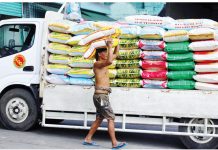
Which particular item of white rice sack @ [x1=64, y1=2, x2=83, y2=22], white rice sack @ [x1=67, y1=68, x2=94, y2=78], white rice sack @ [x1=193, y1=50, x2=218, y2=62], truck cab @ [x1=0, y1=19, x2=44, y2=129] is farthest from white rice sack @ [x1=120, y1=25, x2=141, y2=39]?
truck cab @ [x1=0, y1=19, x2=44, y2=129]

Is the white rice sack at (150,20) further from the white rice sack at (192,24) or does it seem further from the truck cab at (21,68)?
the truck cab at (21,68)

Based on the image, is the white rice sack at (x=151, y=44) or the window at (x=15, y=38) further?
the window at (x=15, y=38)

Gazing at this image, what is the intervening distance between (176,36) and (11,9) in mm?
9059

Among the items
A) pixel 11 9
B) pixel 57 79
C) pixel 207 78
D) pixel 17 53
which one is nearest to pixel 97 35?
pixel 57 79

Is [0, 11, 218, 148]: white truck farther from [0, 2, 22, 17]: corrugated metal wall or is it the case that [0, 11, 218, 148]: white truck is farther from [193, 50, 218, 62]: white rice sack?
[0, 2, 22, 17]: corrugated metal wall

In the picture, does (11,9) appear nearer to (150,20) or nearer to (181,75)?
(150,20)

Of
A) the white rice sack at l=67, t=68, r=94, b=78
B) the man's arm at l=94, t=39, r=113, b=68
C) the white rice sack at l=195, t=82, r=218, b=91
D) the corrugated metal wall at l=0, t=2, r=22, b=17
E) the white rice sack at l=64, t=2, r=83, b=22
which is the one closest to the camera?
the man's arm at l=94, t=39, r=113, b=68

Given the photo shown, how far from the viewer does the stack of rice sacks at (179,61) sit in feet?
21.5

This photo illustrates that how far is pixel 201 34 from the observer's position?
21.1ft

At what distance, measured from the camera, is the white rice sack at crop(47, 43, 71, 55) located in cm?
707

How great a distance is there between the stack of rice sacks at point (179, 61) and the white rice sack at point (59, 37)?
65.8 inches

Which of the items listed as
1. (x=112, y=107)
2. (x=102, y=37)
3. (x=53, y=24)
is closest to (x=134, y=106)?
(x=112, y=107)

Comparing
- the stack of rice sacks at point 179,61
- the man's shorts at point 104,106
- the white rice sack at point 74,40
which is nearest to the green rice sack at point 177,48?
the stack of rice sacks at point 179,61

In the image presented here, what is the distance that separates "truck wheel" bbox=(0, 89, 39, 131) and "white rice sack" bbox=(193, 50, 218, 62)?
2.87 metres
